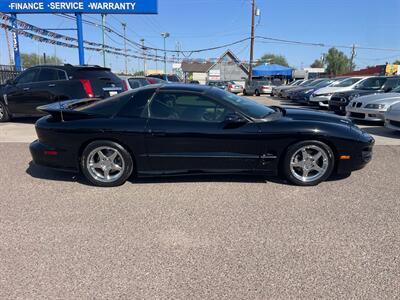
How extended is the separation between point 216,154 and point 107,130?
4.90 feet

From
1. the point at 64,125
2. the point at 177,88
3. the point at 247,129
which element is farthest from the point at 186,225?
the point at 64,125

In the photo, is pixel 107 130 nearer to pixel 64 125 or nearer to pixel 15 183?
pixel 64 125

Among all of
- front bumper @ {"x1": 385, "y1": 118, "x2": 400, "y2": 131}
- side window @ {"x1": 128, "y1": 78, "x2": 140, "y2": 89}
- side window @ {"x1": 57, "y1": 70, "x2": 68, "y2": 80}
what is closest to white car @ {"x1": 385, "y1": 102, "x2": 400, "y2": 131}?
front bumper @ {"x1": 385, "y1": 118, "x2": 400, "y2": 131}

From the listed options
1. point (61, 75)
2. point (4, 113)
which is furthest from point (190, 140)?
point (4, 113)

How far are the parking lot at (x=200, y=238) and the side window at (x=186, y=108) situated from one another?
925 millimetres

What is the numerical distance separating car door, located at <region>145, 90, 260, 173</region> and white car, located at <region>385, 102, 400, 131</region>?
5009 millimetres

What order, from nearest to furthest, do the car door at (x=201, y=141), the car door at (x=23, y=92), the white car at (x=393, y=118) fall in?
1. the car door at (x=201, y=141)
2. the white car at (x=393, y=118)
3. the car door at (x=23, y=92)

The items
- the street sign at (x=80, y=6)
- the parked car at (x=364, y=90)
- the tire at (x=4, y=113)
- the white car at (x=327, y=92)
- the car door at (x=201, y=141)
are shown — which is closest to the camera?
the car door at (x=201, y=141)

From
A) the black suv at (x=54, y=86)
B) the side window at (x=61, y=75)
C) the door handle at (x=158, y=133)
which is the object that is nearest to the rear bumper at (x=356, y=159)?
the door handle at (x=158, y=133)

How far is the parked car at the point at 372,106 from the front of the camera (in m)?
8.79

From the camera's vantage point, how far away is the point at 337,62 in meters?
108

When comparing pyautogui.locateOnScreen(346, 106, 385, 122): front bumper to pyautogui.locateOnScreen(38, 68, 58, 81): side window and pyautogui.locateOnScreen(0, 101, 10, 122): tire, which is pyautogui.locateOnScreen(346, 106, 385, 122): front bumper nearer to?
pyautogui.locateOnScreen(38, 68, 58, 81): side window

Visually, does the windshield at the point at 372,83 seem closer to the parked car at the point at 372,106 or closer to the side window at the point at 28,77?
the parked car at the point at 372,106

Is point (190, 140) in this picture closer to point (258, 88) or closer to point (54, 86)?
point (54, 86)
